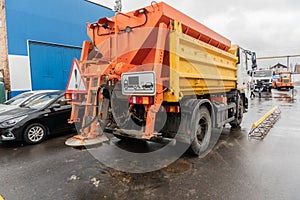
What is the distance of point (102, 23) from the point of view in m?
4.21

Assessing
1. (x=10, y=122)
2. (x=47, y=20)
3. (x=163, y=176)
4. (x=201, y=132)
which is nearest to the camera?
(x=163, y=176)

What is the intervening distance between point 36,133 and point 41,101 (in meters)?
0.98

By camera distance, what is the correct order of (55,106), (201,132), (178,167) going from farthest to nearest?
(55,106), (201,132), (178,167)

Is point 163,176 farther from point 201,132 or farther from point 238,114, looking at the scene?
point 238,114

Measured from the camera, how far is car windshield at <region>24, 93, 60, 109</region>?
224 inches

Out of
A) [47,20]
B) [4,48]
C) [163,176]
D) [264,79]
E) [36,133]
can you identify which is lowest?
[163,176]

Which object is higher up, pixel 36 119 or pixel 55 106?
pixel 55 106

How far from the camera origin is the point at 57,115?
5789 millimetres

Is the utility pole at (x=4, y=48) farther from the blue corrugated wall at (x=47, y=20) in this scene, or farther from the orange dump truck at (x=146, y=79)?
the orange dump truck at (x=146, y=79)

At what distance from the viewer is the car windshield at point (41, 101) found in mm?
5681

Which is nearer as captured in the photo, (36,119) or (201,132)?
(201,132)

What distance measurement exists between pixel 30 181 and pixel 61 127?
275cm

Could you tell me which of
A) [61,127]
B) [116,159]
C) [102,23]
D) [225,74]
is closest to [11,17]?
[61,127]

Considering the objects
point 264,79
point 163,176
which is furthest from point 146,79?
point 264,79
